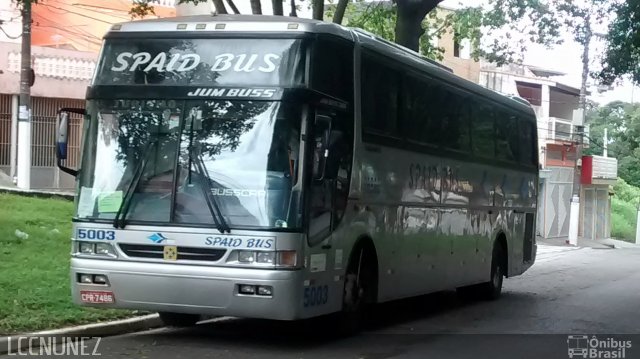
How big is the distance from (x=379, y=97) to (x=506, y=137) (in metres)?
6.25

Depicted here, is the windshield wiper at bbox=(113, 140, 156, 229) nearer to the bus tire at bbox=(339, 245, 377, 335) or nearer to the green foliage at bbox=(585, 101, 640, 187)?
the bus tire at bbox=(339, 245, 377, 335)

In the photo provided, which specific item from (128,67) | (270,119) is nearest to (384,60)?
(270,119)

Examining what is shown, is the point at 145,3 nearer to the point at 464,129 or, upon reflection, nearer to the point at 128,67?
the point at 464,129

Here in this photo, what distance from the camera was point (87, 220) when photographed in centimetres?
870

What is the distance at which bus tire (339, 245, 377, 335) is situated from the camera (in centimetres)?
973

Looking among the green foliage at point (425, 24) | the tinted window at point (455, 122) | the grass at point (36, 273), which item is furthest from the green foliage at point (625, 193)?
the grass at point (36, 273)

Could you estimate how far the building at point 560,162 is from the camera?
130ft

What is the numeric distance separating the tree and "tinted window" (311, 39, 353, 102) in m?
6.71

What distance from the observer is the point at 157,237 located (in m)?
8.45

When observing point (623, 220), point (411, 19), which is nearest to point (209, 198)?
point (411, 19)

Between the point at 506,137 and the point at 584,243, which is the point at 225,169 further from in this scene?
the point at 584,243

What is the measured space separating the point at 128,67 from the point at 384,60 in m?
3.26

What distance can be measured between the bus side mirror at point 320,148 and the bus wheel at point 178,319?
2869 mm

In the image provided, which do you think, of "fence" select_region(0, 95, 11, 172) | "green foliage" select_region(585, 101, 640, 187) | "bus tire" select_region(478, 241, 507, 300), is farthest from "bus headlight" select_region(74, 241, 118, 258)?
"green foliage" select_region(585, 101, 640, 187)
